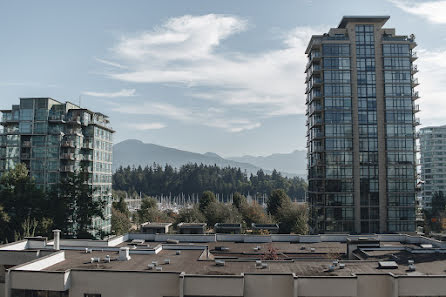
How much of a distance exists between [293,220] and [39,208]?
56871 millimetres

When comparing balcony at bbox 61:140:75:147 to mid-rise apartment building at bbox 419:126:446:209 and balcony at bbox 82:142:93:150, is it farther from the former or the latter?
mid-rise apartment building at bbox 419:126:446:209

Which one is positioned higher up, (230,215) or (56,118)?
(56,118)

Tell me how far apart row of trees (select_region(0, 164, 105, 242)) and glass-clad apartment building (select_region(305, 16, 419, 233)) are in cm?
4675

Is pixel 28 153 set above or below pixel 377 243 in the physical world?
above

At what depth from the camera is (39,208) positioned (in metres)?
61.5

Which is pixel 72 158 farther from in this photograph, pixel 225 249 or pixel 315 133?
pixel 315 133

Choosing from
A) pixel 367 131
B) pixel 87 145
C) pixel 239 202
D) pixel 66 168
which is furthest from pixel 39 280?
pixel 239 202

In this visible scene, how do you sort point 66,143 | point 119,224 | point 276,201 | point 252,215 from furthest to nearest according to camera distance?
point 276,201 → point 252,215 → point 119,224 → point 66,143

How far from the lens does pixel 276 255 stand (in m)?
40.0

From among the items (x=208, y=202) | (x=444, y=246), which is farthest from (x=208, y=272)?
(x=208, y=202)

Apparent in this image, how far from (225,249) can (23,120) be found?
53.1 meters

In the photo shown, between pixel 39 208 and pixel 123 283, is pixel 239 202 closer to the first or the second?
pixel 39 208

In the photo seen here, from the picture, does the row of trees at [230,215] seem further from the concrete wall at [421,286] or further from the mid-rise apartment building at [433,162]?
the mid-rise apartment building at [433,162]

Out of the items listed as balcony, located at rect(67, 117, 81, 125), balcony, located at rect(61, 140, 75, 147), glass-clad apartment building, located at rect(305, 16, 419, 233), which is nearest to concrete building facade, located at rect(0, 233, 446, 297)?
glass-clad apartment building, located at rect(305, 16, 419, 233)
